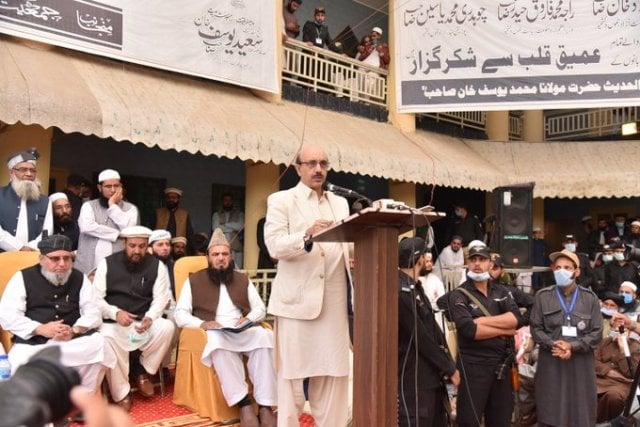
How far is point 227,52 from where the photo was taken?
26.0ft

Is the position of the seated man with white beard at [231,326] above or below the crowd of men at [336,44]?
below

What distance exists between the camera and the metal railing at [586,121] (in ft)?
46.4

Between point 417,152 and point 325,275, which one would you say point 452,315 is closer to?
point 325,275

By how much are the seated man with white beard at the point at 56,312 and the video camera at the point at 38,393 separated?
3.52 m

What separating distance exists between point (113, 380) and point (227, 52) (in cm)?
474

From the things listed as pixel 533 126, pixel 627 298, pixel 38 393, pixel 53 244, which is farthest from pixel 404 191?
pixel 38 393

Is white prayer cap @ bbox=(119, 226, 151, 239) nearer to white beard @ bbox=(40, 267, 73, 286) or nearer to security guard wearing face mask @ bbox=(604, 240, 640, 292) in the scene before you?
white beard @ bbox=(40, 267, 73, 286)

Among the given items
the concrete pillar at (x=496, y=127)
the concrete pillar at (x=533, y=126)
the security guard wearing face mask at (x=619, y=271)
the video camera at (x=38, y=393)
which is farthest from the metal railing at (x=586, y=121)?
the video camera at (x=38, y=393)

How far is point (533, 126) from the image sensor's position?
1409 cm

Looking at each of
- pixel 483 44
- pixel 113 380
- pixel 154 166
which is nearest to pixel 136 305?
pixel 113 380

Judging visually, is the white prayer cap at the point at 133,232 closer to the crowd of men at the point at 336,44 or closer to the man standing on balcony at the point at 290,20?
the crowd of men at the point at 336,44

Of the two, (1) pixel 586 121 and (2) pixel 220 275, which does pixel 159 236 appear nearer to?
(2) pixel 220 275

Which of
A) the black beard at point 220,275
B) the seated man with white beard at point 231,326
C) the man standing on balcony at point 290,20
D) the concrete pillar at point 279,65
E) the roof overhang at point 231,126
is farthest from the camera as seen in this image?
the man standing on balcony at point 290,20

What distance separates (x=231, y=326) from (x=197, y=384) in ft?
1.78
